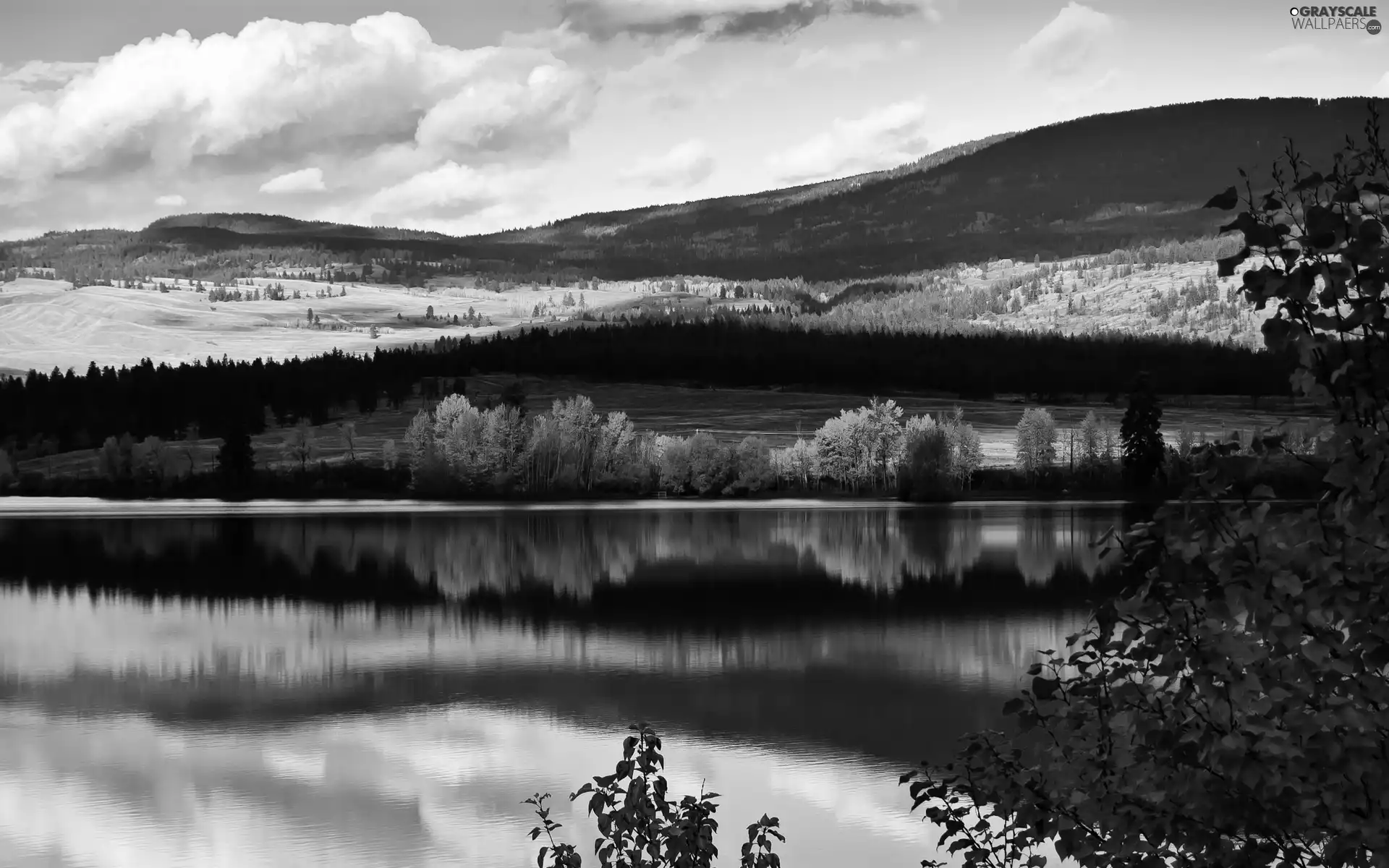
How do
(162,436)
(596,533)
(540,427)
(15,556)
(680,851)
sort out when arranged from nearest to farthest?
(680,851) < (15,556) < (596,533) < (540,427) < (162,436)

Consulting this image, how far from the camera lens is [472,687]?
36.1 m

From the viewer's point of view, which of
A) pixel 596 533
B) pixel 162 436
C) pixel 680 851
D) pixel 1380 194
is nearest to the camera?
pixel 1380 194

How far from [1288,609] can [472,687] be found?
31.8m

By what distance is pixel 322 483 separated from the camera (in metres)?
148

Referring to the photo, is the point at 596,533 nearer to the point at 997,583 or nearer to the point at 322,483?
the point at 997,583

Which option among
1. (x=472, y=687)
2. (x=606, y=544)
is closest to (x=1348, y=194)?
(x=472, y=687)

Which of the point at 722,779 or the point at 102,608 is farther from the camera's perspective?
the point at 102,608

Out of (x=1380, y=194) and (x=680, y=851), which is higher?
(x=1380, y=194)

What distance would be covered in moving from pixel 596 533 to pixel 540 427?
52381 mm

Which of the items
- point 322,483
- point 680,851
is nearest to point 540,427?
point 322,483

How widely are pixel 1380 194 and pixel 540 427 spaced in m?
135

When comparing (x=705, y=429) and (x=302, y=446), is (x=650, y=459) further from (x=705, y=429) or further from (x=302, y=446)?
(x=302, y=446)

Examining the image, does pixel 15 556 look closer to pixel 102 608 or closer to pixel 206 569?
pixel 206 569

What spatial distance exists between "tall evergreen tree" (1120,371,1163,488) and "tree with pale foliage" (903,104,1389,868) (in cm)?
12181
